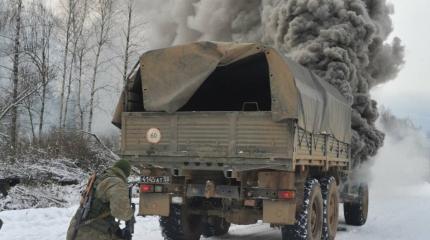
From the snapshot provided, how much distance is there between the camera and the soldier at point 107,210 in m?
4.88

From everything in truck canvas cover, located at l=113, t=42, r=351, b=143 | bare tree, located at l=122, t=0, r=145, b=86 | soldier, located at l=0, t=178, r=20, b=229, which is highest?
bare tree, located at l=122, t=0, r=145, b=86

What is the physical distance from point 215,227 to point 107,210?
4644 mm

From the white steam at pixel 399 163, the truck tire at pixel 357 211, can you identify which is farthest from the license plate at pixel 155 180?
the white steam at pixel 399 163

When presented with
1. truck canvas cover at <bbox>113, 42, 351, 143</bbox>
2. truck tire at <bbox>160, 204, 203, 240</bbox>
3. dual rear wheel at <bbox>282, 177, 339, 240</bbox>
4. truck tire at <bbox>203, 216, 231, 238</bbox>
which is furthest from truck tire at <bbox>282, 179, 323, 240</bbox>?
truck tire at <bbox>203, 216, 231, 238</bbox>

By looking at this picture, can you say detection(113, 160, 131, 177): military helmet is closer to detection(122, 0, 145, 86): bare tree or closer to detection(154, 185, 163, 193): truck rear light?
detection(154, 185, 163, 193): truck rear light

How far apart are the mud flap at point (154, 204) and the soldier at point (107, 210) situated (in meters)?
2.53

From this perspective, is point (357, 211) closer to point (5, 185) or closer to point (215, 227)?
point (215, 227)

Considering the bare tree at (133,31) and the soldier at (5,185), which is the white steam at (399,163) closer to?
the bare tree at (133,31)

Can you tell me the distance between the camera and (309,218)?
306 inches

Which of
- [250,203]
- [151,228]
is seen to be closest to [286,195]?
[250,203]

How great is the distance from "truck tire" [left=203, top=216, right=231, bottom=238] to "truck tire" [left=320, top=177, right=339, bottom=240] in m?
1.69

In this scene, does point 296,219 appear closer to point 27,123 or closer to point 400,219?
point 400,219

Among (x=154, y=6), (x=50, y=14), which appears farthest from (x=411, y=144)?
(x=50, y=14)

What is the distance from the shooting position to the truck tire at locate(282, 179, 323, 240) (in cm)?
762
